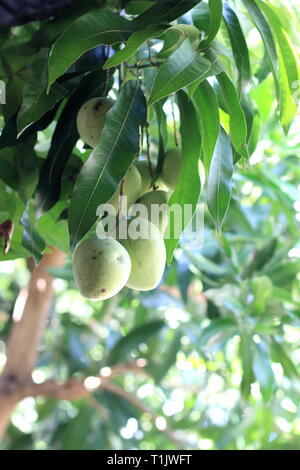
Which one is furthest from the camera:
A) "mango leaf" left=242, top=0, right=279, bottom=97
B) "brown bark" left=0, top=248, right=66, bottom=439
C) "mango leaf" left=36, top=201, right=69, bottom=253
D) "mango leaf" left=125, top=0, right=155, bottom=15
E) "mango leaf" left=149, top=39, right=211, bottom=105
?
"brown bark" left=0, top=248, right=66, bottom=439

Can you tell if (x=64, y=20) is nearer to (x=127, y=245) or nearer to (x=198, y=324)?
(x=127, y=245)

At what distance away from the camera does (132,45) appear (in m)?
0.67

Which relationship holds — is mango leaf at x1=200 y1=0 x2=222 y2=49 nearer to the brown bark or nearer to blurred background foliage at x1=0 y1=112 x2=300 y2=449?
blurred background foliage at x1=0 y1=112 x2=300 y2=449

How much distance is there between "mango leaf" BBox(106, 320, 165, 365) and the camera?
1.81m

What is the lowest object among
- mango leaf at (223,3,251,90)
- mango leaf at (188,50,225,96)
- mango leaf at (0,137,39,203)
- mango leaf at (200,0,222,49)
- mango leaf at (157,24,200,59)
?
mango leaf at (0,137,39,203)

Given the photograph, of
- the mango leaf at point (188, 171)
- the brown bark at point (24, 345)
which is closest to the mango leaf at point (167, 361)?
the brown bark at point (24, 345)

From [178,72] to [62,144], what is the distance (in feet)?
0.78

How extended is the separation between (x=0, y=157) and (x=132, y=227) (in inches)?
10.0

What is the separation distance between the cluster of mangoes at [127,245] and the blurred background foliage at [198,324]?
0.08 metres

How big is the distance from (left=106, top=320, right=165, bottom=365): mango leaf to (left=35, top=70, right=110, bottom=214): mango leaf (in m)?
1.04

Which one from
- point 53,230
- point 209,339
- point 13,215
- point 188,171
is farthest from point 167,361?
point 188,171

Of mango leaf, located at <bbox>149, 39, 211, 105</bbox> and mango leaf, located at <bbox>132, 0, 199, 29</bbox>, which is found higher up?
mango leaf, located at <bbox>132, 0, 199, 29</bbox>

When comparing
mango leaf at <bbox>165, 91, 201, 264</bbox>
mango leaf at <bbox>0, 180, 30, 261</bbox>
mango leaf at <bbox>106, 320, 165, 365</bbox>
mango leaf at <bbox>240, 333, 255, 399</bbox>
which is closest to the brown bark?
mango leaf at <bbox>106, 320, 165, 365</bbox>

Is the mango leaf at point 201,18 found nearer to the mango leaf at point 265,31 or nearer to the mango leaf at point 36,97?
the mango leaf at point 265,31
